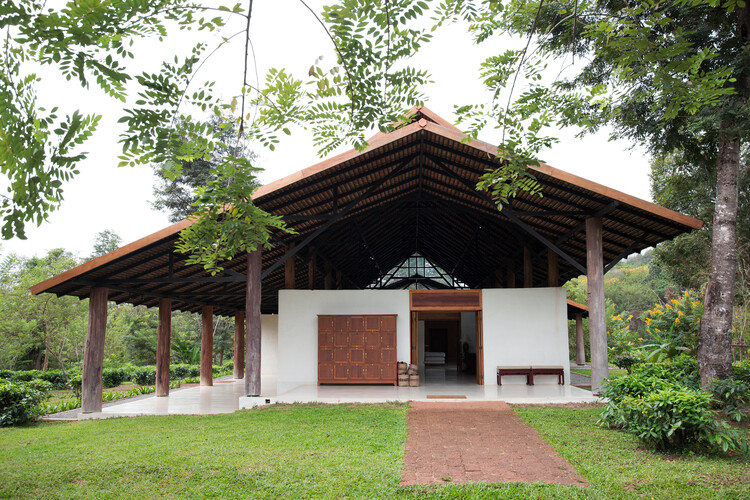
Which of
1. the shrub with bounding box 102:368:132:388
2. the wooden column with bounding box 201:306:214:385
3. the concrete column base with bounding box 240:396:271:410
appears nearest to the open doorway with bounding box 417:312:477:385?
the concrete column base with bounding box 240:396:271:410

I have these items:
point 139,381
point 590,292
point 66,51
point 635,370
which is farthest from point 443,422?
point 139,381

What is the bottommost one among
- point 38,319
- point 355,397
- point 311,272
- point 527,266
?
point 355,397

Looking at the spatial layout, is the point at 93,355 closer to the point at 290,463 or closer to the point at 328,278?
the point at 290,463

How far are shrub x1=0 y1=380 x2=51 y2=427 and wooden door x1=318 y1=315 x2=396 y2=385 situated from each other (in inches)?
238

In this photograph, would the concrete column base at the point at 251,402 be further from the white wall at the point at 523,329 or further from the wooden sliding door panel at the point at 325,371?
the white wall at the point at 523,329

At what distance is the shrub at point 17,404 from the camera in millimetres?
9141

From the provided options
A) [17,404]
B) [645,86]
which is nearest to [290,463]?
[17,404]

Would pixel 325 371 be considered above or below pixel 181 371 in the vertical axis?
above

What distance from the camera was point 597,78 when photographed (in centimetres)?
947

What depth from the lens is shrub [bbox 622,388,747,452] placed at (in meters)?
5.45

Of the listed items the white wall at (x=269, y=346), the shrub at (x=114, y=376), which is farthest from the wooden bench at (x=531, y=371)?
the shrub at (x=114, y=376)

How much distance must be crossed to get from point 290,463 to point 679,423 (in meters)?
4.00

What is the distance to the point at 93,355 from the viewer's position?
9703mm

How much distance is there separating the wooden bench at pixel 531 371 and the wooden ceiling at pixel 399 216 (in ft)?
7.89
